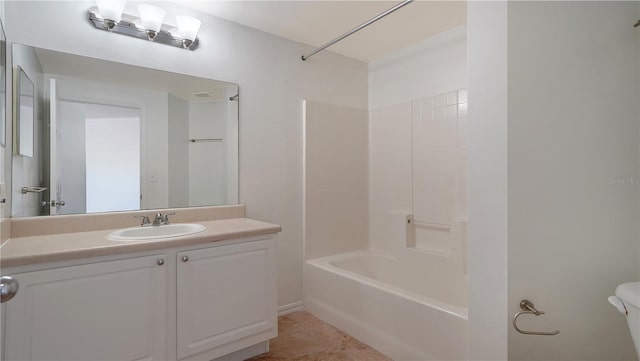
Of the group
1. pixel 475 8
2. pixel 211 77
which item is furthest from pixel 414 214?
pixel 211 77

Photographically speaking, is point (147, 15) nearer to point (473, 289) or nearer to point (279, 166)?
point (279, 166)

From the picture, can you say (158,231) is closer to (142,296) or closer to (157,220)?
(157,220)

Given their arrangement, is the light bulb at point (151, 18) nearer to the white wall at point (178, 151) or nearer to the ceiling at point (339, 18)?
the ceiling at point (339, 18)

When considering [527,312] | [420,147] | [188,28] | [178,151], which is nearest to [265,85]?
[188,28]

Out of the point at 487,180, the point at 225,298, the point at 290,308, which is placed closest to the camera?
the point at 487,180

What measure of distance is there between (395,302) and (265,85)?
75.4 inches

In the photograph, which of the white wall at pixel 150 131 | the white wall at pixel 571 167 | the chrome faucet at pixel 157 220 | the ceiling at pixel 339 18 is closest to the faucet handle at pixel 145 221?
the chrome faucet at pixel 157 220

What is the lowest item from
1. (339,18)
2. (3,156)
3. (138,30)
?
(3,156)

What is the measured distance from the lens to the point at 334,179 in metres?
3.03

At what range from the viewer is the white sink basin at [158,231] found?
5.95 ft

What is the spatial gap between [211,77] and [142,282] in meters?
1.50

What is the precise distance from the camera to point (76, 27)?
186 cm

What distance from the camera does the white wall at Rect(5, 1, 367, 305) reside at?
2.08 meters

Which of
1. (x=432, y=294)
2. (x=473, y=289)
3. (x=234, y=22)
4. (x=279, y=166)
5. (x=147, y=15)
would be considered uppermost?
(x=234, y=22)
